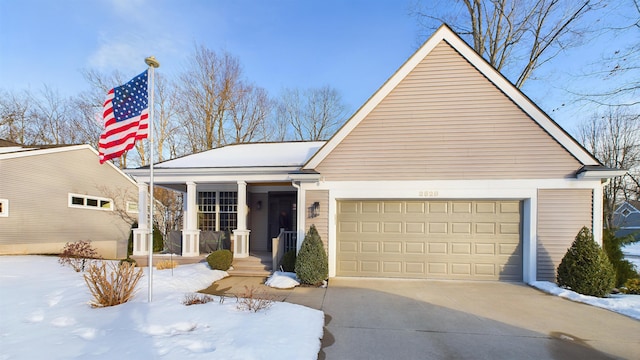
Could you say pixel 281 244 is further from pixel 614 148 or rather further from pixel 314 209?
pixel 614 148

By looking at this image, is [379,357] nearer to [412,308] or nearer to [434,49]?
[412,308]

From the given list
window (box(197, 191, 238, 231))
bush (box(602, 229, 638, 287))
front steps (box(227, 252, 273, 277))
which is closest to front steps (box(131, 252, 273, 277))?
front steps (box(227, 252, 273, 277))

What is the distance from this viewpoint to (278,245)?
9.27 meters

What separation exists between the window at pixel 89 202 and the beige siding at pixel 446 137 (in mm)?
14681

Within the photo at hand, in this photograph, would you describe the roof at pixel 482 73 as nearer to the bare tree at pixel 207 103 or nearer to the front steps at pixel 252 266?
the front steps at pixel 252 266

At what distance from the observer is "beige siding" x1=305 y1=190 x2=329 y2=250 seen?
8.76m

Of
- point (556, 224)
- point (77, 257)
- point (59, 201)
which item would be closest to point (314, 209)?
point (556, 224)

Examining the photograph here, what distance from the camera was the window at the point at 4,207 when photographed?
12812 millimetres

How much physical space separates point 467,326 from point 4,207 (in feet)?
58.5

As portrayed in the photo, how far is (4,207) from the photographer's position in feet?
42.3

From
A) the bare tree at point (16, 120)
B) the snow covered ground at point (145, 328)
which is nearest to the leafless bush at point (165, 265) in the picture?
the snow covered ground at point (145, 328)

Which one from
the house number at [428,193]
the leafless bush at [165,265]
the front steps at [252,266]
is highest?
the house number at [428,193]

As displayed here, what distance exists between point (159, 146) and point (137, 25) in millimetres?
10797

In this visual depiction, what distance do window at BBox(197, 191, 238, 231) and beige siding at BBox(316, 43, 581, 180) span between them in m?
4.89
